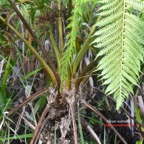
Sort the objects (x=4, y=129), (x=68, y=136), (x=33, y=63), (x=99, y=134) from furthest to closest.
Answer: (x=33, y=63) → (x=99, y=134) → (x=4, y=129) → (x=68, y=136)

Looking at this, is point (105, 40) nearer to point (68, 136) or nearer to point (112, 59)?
point (112, 59)

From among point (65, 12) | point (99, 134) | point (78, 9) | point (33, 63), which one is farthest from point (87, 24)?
point (78, 9)

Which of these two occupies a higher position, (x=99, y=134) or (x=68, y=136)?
(x=68, y=136)

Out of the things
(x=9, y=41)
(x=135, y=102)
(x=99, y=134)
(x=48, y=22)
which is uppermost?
(x=48, y=22)

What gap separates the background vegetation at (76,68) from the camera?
0.50 m

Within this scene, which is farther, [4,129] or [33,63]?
[33,63]

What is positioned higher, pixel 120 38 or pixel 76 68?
pixel 120 38

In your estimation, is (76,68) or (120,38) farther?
(76,68)

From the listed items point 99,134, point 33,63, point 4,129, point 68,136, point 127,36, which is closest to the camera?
point 127,36

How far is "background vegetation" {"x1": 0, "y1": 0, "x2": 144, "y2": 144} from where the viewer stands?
501mm

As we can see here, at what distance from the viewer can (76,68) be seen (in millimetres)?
894

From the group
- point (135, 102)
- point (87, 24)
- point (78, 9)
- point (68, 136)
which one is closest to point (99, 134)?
point (135, 102)

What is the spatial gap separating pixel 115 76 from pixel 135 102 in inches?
27.9

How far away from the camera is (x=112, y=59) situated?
19.7 inches
